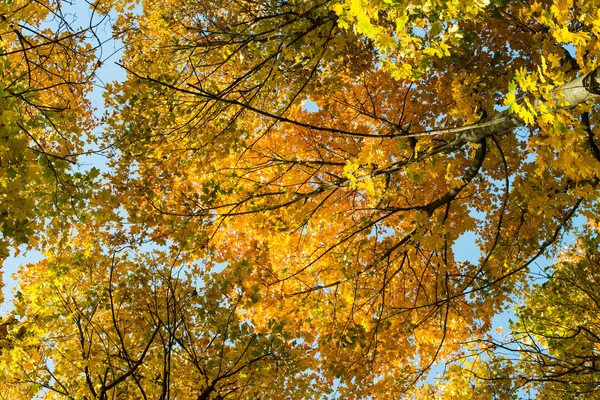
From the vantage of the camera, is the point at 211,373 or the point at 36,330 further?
the point at 36,330

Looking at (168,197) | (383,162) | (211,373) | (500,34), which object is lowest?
(211,373)

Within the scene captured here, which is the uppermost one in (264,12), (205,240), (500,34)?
(500,34)

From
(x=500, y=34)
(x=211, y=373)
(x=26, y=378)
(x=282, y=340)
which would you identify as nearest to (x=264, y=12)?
(x=500, y=34)

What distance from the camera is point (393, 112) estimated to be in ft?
25.0

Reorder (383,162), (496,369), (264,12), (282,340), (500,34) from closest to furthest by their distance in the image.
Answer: (383,162), (264,12), (282,340), (500,34), (496,369)

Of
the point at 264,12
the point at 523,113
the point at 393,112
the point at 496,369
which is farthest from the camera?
the point at 393,112

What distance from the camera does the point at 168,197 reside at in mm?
6227

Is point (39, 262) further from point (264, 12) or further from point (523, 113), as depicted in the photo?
point (523, 113)

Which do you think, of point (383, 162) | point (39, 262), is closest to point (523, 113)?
point (383, 162)

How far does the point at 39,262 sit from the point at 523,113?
8.90m

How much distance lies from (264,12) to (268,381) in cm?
490

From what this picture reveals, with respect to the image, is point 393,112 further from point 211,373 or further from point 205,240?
point 211,373

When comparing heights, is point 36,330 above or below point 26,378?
above

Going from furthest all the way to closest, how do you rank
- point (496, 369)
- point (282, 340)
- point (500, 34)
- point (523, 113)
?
point (496, 369) → point (500, 34) → point (282, 340) → point (523, 113)
